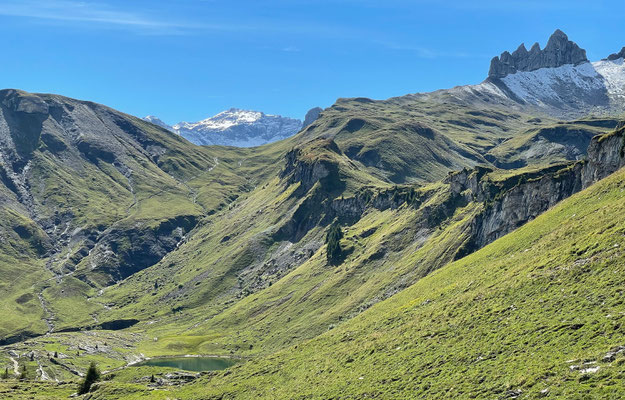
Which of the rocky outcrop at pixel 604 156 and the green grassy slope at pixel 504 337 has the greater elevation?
the rocky outcrop at pixel 604 156

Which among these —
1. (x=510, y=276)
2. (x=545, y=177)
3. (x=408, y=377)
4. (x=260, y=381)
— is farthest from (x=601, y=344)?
(x=545, y=177)

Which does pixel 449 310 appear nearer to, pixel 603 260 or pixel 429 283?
pixel 603 260

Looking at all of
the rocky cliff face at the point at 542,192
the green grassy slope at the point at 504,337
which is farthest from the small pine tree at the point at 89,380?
the rocky cliff face at the point at 542,192

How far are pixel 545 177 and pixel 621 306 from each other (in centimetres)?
11236

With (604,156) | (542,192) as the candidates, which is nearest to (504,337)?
(604,156)

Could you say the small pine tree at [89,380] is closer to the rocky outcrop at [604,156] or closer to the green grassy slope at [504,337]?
the green grassy slope at [504,337]

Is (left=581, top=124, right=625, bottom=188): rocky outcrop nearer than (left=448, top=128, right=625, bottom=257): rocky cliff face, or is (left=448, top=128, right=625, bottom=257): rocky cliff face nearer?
(left=581, top=124, right=625, bottom=188): rocky outcrop

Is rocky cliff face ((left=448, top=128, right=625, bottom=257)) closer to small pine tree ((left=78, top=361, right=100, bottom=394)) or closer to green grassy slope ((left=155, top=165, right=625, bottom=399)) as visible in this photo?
green grassy slope ((left=155, top=165, right=625, bottom=399))

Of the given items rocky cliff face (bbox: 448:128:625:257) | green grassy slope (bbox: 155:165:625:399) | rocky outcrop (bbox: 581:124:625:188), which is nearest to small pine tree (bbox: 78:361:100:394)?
green grassy slope (bbox: 155:165:625:399)

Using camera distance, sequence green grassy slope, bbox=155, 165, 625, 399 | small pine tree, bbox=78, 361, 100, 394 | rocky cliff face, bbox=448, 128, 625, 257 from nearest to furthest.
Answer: green grassy slope, bbox=155, 165, 625, 399 → rocky cliff face, bbox=448, 128, 625, 257 → small pine tree, bbox=78, 361, 100, 394

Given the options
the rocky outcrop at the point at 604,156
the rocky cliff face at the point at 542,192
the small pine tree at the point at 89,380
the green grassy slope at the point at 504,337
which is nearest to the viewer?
the green grassy slope at the point at 504,337

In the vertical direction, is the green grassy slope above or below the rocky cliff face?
below

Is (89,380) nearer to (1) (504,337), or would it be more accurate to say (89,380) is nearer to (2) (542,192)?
(1) (504,337)

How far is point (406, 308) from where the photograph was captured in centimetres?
11419
